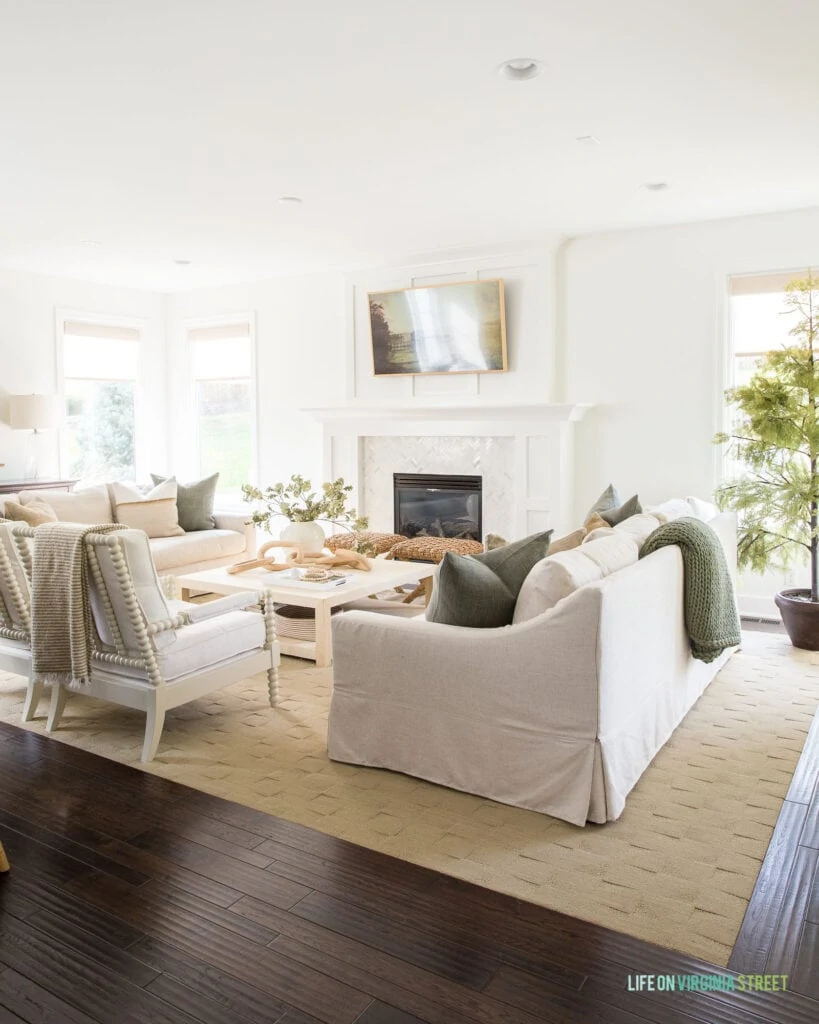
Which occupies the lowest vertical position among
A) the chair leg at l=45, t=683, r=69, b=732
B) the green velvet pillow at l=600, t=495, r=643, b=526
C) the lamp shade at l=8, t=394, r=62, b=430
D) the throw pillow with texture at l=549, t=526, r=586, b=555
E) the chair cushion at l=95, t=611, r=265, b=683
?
the chair leg at l=45, t=683, r=69, b=732

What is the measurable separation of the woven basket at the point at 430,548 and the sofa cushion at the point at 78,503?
2.13 meters

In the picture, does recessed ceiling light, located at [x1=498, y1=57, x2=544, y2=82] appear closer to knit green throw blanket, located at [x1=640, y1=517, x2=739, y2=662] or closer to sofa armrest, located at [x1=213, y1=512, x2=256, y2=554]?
knit green throw blanket, located at [x1=640, y1=517, x2=739, y2=662]

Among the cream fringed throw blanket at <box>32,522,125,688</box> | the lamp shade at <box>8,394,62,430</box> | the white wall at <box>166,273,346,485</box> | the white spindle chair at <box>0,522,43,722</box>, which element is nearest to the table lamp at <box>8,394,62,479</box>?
the lamp shade at <box>8,394,62,430</box>

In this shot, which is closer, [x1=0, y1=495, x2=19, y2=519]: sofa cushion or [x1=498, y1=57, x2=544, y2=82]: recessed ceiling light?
[x1=498, y1=57, x2=544, y2=82]: recessed ceiling light

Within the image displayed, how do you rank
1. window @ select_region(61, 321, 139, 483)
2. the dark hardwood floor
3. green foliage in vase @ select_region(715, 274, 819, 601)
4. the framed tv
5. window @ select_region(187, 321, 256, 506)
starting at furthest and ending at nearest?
window @ select_region(187, 321, 256, 506)
window @ select_region(61, 321, 139, 483)
the framed tv
green foliage in vase @ select_region(715, 274, 819, 601)
the dark hardwood floor

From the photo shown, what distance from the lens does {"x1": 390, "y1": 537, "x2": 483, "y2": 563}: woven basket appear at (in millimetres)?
5797

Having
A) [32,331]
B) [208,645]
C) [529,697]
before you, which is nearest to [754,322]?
[529,697]

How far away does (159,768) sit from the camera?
3.17 metres

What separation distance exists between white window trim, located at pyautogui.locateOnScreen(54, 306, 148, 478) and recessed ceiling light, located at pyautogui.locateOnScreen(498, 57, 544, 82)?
5.04 m

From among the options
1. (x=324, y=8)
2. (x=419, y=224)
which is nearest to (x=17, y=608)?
(x=324, y=8)

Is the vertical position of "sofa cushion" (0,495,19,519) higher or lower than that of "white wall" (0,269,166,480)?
lower

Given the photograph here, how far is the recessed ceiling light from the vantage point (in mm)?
3125

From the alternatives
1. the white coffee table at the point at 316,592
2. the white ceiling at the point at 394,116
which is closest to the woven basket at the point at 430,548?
the white coffee table at the point at 316,592

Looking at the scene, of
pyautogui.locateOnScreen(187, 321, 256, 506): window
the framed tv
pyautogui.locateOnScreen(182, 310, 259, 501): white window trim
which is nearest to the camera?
the framed tv
